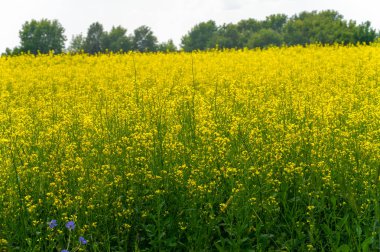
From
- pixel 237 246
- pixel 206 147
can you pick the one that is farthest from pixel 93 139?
pixel 237 246

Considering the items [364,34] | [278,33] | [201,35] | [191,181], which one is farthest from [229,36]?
[191,181]

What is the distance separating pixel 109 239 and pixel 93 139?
4.93 ft

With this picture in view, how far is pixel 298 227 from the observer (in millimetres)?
4129

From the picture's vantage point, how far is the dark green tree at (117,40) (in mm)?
66750

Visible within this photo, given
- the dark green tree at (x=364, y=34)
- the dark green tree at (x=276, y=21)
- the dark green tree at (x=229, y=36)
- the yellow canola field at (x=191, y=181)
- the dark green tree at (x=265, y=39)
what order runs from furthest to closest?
1. the dark green tree at (x=276, y=21)
2. the dark green tree at (x=229, y=36)
3. the dark green tree at (x=265, y=39)
4. the dark green tree at (x=364, y=34)
5. the yellow canola field at (x=191, y=181)

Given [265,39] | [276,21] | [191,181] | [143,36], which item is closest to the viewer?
[191,181]

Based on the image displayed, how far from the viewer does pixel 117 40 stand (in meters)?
72.7

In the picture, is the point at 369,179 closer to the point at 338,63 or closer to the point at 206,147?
the point at 206,147

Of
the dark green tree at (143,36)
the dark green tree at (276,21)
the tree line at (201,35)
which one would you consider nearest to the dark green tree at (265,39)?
the tree line at (201,35)

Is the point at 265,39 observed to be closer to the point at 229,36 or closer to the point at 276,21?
the point at 229,36

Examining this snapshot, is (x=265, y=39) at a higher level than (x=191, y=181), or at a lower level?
lower

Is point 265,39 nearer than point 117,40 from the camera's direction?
No

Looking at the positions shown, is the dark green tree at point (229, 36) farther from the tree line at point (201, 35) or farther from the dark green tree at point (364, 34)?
the dark green tree at point (364, 34)

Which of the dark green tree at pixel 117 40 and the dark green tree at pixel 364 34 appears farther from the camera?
the dark green tree at pixel 117 40
